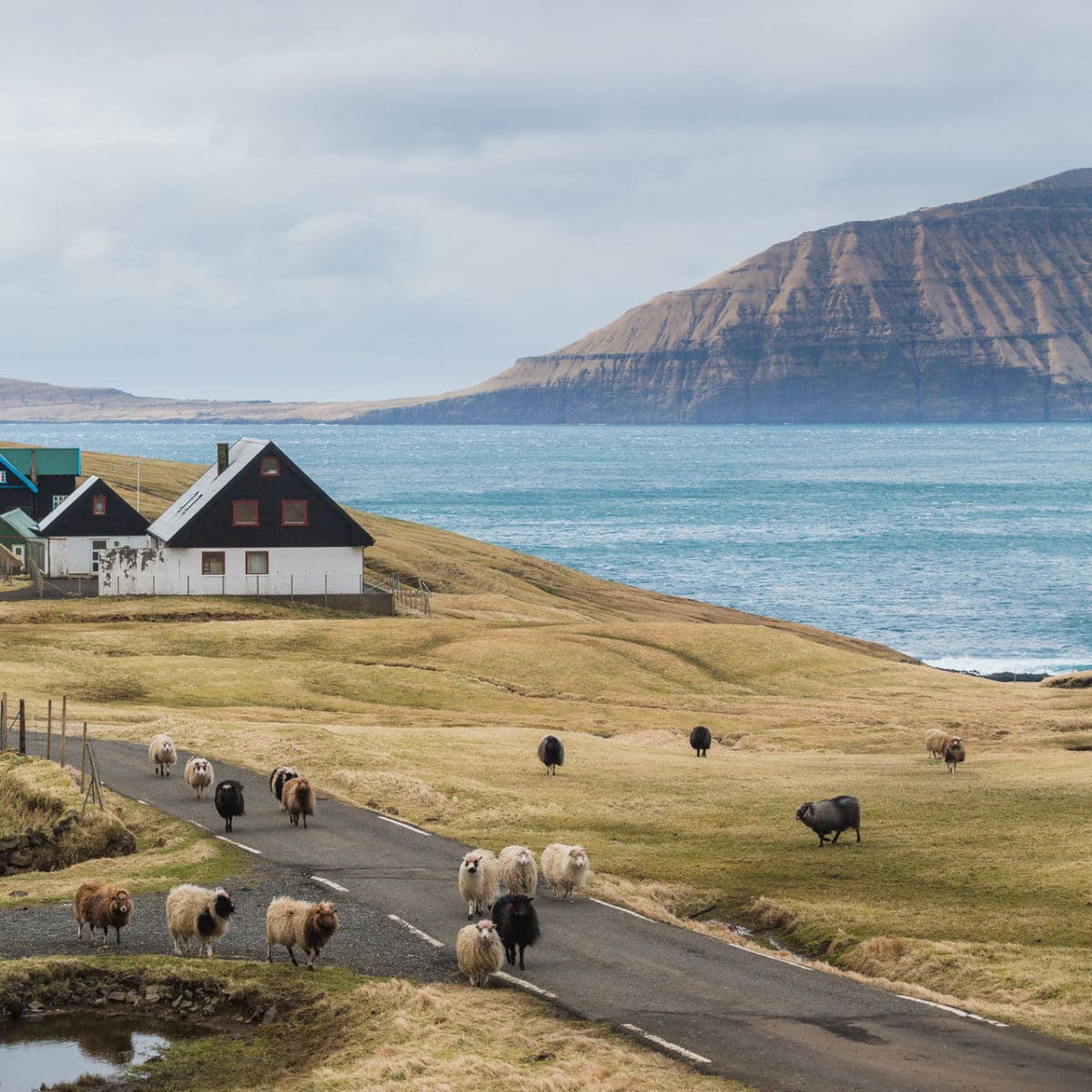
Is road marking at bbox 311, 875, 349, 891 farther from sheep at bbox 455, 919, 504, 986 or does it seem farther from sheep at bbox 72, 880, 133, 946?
sheep at bbox 455, 919, 504, 986

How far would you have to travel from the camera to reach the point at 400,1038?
2167 centimetres

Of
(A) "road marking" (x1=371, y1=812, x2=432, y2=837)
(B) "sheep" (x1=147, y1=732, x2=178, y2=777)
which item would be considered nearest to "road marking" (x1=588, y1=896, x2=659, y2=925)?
(A) "road marking" (x1=371, y1=812, x2=432, y2=837)

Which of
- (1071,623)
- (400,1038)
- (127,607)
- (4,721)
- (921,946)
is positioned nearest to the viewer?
(400,1038)

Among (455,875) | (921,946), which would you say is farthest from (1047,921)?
(455,875)

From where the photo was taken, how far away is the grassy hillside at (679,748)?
96.0ft

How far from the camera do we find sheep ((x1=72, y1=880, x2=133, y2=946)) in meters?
26.2

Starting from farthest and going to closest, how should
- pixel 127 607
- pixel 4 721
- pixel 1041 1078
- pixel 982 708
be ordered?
pixel 127 607, pixel 982 708, pixel 4 721, pixel 1041 1078

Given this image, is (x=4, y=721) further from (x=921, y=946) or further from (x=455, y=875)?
(x=921, y=946)

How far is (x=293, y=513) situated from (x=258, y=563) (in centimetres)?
370

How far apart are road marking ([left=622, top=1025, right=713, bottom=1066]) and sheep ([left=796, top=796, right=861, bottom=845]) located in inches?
539

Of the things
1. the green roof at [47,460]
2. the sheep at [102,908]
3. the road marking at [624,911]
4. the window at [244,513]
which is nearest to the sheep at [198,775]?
the sheep at [102,908]

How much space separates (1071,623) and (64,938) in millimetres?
123531

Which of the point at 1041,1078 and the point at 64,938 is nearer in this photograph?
the point at 1041,1078

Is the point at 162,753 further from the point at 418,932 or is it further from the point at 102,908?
the point at 418,932
